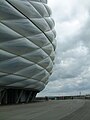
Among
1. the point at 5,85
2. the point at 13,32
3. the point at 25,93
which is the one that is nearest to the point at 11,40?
the point at 13,32

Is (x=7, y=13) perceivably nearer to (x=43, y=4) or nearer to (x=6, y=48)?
(x=6, y=48)

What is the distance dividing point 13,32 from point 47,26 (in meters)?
9.56

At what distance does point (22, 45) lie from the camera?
34500 mm

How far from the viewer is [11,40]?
1288 inches

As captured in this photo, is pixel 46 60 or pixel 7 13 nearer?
pixel 7 13

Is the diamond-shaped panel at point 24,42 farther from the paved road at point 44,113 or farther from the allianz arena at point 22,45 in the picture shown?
the paved road at point 44,113

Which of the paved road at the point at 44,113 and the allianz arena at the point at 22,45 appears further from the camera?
the allianz arena at the point at 22,45

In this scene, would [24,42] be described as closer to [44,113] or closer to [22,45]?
[22,45]

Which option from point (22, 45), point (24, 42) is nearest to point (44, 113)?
point (22, 45)

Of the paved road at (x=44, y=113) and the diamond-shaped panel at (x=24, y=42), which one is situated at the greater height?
the diamond-shaped panel at (x=24, y=42)

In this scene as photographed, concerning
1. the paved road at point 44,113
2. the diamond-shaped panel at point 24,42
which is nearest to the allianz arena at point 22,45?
the diamond-shaped panel at point 24,42

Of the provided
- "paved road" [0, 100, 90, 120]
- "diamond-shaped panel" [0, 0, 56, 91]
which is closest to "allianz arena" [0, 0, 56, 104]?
"diamond-shaped panel" [0, 0, 56, 91]

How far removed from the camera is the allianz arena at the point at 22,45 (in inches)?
1262

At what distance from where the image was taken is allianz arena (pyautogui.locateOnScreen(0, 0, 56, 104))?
105ft
